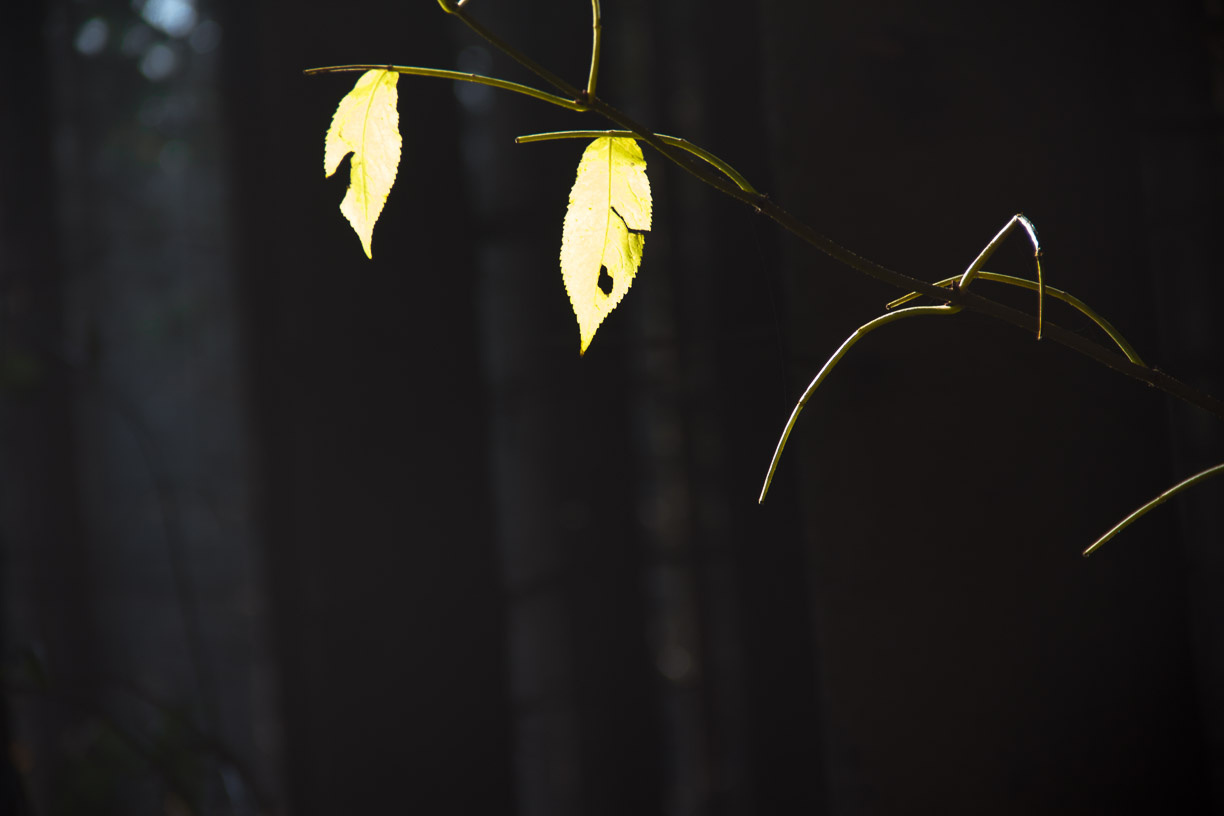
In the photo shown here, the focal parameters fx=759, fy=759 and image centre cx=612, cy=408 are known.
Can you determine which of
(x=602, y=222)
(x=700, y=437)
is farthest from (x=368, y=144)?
(x=700, y=437)

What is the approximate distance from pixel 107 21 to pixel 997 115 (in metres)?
3.71

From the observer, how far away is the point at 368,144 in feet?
0.85

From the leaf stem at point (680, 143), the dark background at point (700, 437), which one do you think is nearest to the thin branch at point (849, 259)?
the leaf stem at point (680, 143)

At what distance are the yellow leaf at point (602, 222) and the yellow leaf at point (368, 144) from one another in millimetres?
64

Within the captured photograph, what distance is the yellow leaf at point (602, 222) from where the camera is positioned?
248mm

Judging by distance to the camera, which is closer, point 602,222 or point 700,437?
point 602,222

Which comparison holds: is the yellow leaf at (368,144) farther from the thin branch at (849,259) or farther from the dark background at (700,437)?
the dark background at (700,437)

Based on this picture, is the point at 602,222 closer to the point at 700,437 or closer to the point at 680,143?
the point at 680,143

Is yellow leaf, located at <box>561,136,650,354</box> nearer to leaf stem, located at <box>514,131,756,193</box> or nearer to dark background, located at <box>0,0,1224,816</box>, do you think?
leaf stem, located at <box>514,131,756,193</box>

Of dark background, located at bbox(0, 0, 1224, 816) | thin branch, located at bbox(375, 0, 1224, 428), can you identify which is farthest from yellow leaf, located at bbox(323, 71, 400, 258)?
dark background, located at bbox(0, 0, 1224, 816)

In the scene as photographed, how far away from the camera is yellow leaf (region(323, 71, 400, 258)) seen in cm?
25

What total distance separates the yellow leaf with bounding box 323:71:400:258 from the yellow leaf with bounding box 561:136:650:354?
0.21ft

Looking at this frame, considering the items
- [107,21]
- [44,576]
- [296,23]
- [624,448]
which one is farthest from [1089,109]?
[107,21]

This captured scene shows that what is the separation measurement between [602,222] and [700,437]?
4.96ft
